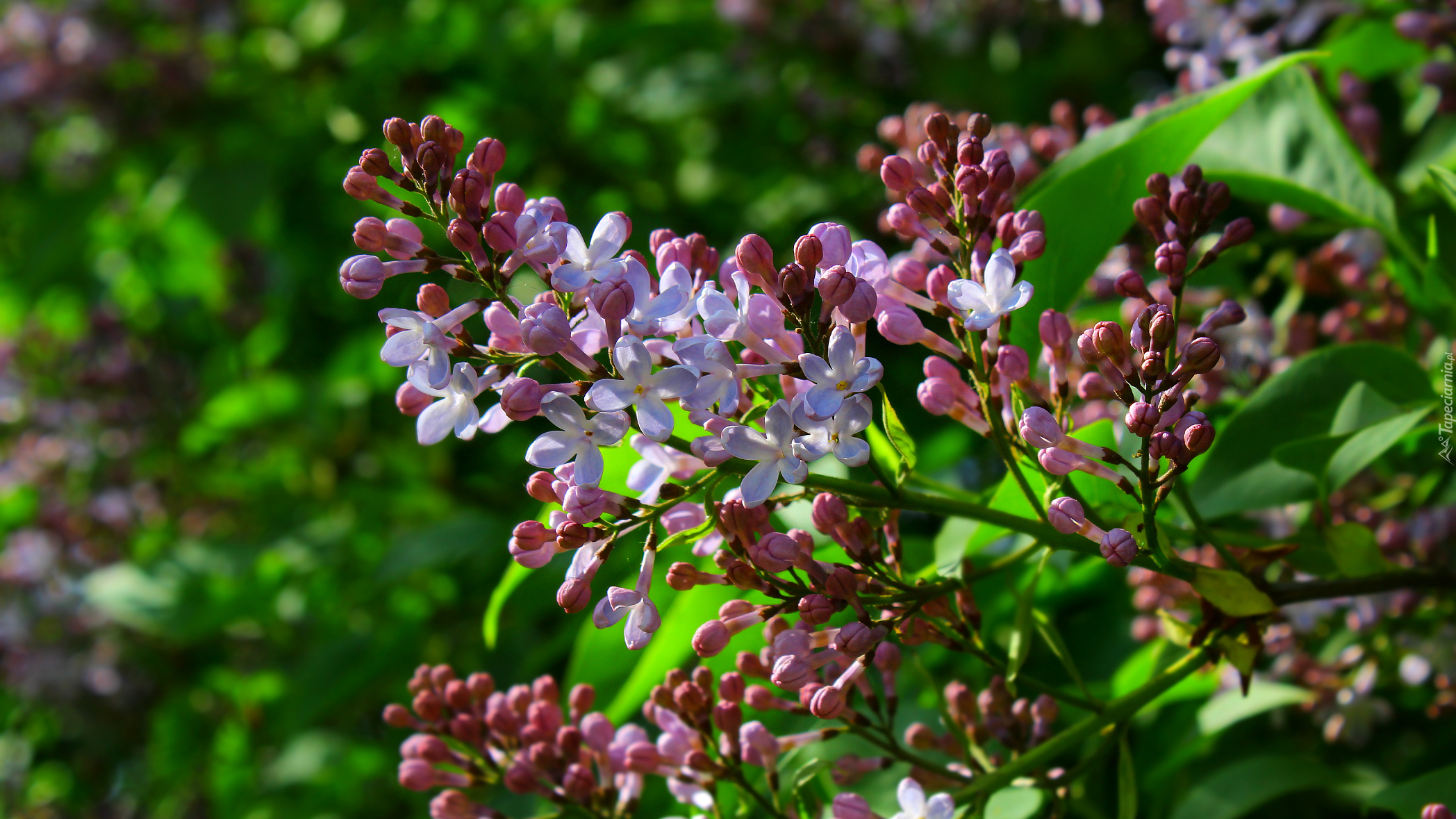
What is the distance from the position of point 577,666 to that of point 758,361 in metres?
0.54

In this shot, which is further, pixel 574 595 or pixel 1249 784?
pixel 1249 784

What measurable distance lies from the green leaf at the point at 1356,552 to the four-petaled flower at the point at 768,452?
508 mm

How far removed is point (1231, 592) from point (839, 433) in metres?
0.34

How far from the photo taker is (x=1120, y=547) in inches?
27.3

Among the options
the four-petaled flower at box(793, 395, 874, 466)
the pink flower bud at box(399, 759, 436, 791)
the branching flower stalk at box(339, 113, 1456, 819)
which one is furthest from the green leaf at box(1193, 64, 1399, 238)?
the pink flower bud at box(399, 759, 436, 791)

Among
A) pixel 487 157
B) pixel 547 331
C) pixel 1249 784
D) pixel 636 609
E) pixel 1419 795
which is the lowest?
pixel 1249 784

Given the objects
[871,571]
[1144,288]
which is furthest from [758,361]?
[1144,288]

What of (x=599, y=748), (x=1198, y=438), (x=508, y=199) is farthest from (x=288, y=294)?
(x=1198, y=438)

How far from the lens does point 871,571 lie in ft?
2.52

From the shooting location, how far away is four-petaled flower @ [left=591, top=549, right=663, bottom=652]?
2.49 ft

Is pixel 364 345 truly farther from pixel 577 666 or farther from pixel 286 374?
pixel 577 666

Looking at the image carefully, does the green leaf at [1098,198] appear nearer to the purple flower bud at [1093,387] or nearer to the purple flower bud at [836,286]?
the purple flower bud at [1093,387]

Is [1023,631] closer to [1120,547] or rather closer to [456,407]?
[1120,547]

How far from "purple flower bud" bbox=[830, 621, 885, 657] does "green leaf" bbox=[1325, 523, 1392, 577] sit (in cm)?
44
